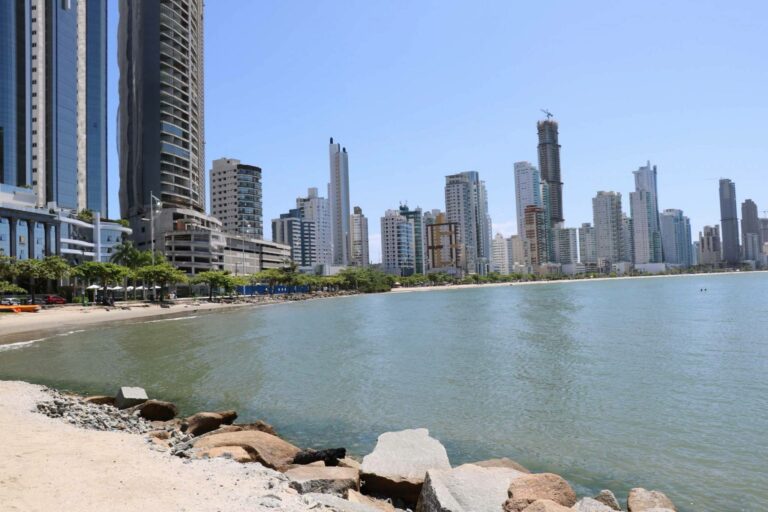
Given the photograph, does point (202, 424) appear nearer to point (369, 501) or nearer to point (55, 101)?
point (369, 501)

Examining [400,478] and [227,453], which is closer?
[400,478]

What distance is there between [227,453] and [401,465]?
395cm

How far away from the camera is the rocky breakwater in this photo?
29.9 feet

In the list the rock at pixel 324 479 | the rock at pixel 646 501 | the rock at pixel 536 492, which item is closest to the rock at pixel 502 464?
the rock at pixel 536 492

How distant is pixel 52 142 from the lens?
436 ft

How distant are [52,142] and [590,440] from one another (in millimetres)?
153588

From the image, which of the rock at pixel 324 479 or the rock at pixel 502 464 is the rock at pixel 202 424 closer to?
the rock at pixel 324 479

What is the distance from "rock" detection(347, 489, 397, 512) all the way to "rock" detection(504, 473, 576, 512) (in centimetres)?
229

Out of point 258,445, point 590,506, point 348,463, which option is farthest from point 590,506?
point 258,445

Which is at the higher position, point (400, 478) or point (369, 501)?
point (400, 478)

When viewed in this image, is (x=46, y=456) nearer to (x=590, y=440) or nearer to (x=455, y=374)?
(x=590, y=440)

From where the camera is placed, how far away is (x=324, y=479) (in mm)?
9867

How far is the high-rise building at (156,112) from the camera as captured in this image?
141375mm

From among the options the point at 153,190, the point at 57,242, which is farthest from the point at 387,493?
the point at 153,190
